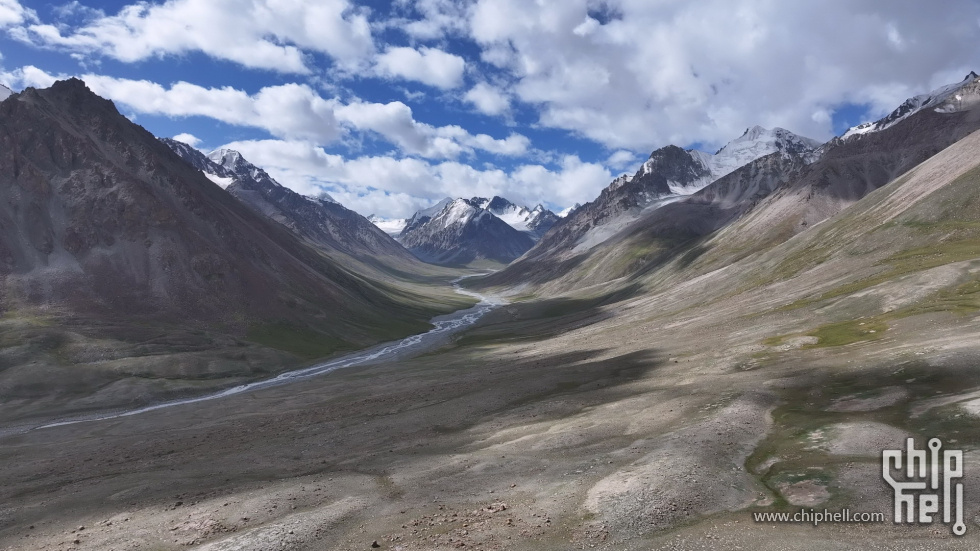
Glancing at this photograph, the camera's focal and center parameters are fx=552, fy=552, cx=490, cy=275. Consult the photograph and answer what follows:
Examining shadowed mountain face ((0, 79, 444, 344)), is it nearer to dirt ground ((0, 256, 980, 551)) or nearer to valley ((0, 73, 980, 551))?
valley ((0, 73, 980, 551))

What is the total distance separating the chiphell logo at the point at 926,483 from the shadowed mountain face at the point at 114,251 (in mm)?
152840

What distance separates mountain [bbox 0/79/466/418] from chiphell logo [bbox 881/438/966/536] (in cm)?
11243

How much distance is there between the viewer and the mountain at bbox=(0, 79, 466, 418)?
377 feet

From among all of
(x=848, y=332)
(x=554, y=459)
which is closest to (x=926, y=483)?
(x=554, y=459)

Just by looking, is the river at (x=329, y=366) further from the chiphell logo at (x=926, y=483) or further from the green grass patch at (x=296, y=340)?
the chiphell logo at (x=926, y=483)

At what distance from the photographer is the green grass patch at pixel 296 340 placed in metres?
148

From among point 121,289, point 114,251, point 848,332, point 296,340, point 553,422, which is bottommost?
point 553,422

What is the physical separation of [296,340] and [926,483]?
151 meters

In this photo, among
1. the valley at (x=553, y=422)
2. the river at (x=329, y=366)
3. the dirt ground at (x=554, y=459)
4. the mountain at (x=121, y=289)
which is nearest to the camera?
the dirt ground at (x=554, y=459)

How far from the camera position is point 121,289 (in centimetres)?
15225

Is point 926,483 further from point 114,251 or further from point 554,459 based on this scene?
point 114,251

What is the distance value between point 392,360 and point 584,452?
9884 cm

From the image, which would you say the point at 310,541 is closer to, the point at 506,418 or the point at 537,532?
the point at 537,532

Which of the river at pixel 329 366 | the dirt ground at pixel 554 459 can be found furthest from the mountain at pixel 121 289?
the dirt ground at pixel 554 459
